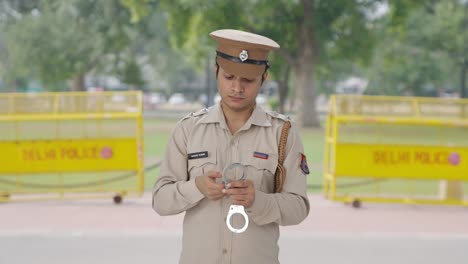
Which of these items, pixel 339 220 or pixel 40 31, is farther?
pixel 40 31

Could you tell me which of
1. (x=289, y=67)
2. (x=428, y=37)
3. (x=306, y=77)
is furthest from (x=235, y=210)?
(x=428, y=37)

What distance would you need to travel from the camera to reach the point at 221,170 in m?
2.76

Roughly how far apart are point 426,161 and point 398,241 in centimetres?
274

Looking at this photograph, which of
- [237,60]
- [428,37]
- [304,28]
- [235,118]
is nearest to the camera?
[237,60]

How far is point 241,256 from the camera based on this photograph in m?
2.74

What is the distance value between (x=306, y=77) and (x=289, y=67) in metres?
8.77

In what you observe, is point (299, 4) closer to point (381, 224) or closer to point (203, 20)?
point (203, 20)

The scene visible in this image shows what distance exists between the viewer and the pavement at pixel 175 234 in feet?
23.6

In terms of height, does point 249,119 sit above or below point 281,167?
above

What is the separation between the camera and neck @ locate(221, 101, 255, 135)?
281cm

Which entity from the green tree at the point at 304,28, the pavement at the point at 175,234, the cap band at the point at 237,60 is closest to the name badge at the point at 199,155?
the cap band at the point at 237,60

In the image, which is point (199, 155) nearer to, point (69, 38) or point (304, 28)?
point (304, 28)

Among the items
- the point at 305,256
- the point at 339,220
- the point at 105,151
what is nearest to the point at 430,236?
the point at 339,220

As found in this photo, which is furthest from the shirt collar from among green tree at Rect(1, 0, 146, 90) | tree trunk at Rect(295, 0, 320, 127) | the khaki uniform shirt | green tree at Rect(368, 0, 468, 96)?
green tree at Rect(1, 0, 146, 90)
